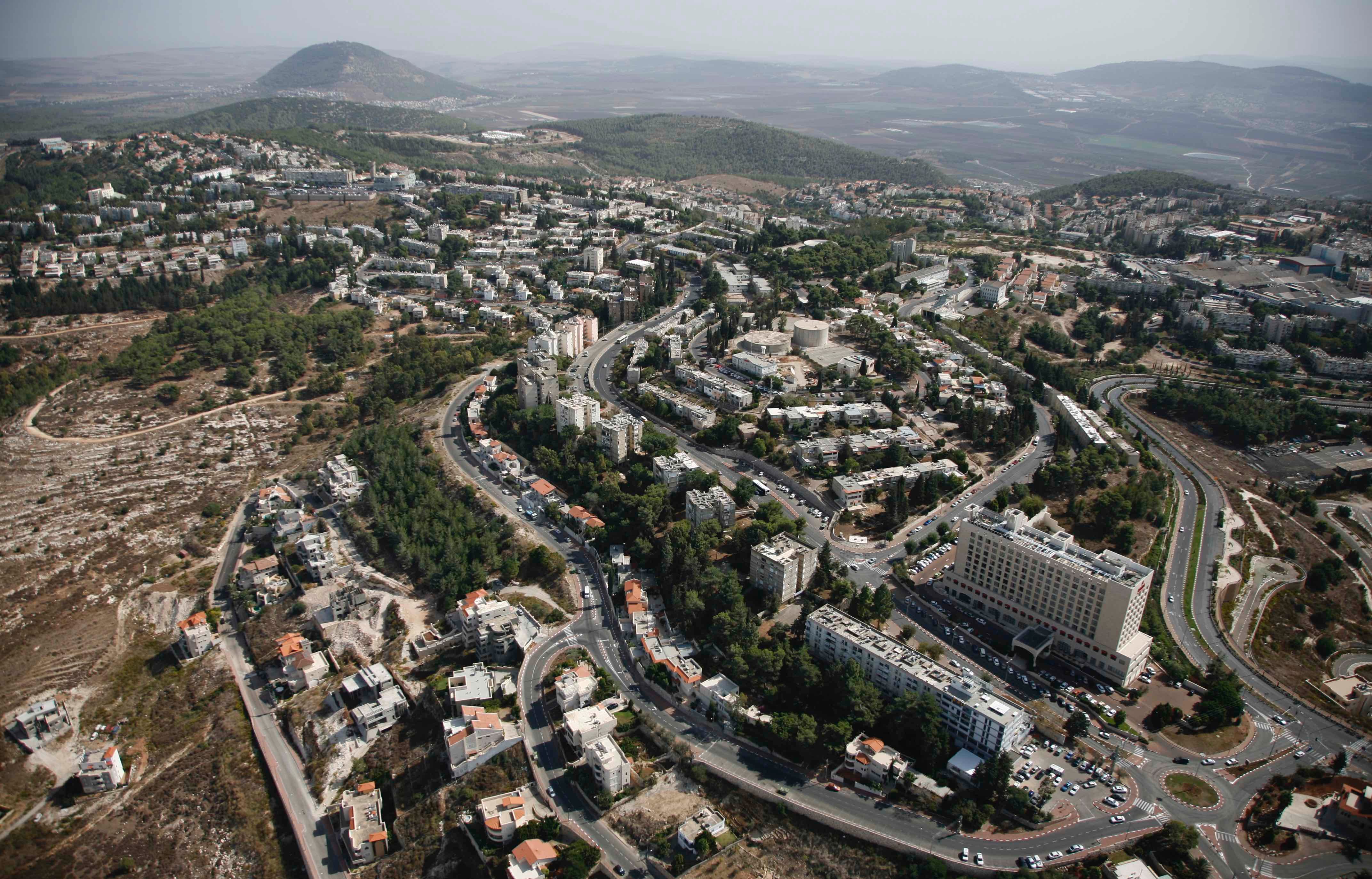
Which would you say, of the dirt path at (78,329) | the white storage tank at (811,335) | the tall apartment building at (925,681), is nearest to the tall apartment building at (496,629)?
the tall apartment building at (925,681)

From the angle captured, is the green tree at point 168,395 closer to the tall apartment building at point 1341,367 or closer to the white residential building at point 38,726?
the white residential building at point 38,726

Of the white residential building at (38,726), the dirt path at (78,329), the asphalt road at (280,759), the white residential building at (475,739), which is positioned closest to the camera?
the asphalt road at (280,759)

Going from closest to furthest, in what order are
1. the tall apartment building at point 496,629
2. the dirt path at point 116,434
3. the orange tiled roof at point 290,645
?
1. the tall apartment building at point 496,629
2. the orange tiled roof at point 290,645
3. the dirt path at point 116,434

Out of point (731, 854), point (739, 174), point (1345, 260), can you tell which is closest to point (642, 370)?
point (731, 854)

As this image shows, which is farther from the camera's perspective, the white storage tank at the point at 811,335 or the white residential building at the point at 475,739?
the white storage tank at the point at 811,335

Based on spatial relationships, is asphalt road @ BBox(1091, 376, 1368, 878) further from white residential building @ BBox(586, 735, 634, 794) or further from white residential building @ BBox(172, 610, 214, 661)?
white residential building @ BBox(172, 610, 214, 661)

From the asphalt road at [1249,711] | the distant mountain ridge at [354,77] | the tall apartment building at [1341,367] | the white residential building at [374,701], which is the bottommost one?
the white residential building at [374,701]

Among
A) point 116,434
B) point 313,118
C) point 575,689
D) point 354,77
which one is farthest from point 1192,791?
point 354,77
